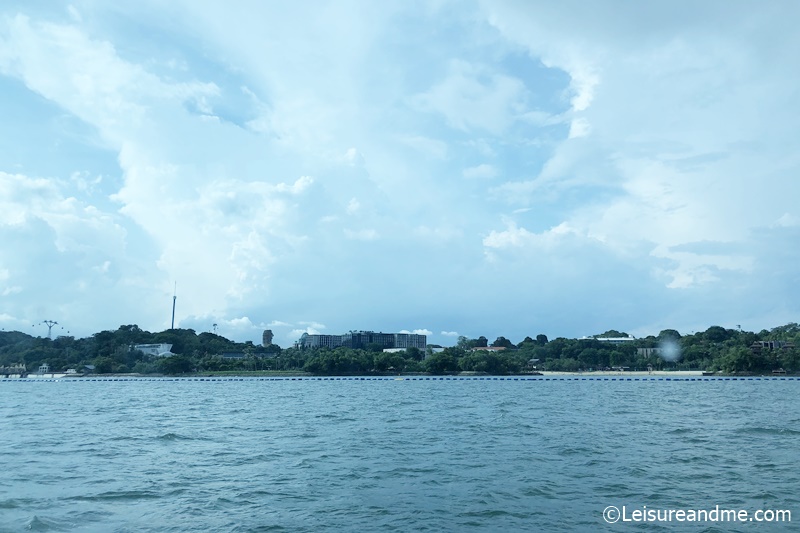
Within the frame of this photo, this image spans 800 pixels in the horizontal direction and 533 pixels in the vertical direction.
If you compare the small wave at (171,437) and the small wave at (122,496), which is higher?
the small wave at (122,496)

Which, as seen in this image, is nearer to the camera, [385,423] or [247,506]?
[247,506]

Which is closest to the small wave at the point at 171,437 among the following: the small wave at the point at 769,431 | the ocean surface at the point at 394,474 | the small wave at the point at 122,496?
the ocean surface at the point at 394,474

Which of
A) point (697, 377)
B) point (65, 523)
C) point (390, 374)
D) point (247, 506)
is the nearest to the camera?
point (65, 523)

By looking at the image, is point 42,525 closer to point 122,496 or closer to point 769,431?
point 122,496

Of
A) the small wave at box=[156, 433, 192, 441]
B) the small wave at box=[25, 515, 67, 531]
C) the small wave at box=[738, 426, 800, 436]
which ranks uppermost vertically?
the small wave at box=[738, 426, 800, 436]

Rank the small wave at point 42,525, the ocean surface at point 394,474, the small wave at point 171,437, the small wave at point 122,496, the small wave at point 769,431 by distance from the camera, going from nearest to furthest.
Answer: the small wave at point 42,525 → the ocean surface at point 394,474 → the small wave at point 122,496 → the small wave at point 769,431 → the small wave at point 171,437

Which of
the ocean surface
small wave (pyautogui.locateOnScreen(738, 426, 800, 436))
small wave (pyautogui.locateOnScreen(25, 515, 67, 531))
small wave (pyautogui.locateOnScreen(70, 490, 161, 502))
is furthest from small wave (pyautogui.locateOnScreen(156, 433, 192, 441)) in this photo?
small wave (pyautogui.locateOnScreen(738, 426, 800, 436))

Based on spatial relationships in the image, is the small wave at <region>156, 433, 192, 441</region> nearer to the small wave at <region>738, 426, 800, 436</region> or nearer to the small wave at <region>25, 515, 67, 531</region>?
the small wave at <region>25, 515, 67, 531</region>

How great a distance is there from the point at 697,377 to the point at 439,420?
12887cm

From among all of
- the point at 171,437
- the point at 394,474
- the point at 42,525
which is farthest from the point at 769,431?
the point at 42,525

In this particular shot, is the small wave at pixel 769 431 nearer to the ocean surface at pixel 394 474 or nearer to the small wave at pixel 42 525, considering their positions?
the ocean surface at pixel 394 474

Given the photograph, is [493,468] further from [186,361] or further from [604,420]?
[186,361]

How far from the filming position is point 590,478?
74.9ft

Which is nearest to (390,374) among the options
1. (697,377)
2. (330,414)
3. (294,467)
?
(697,377)
